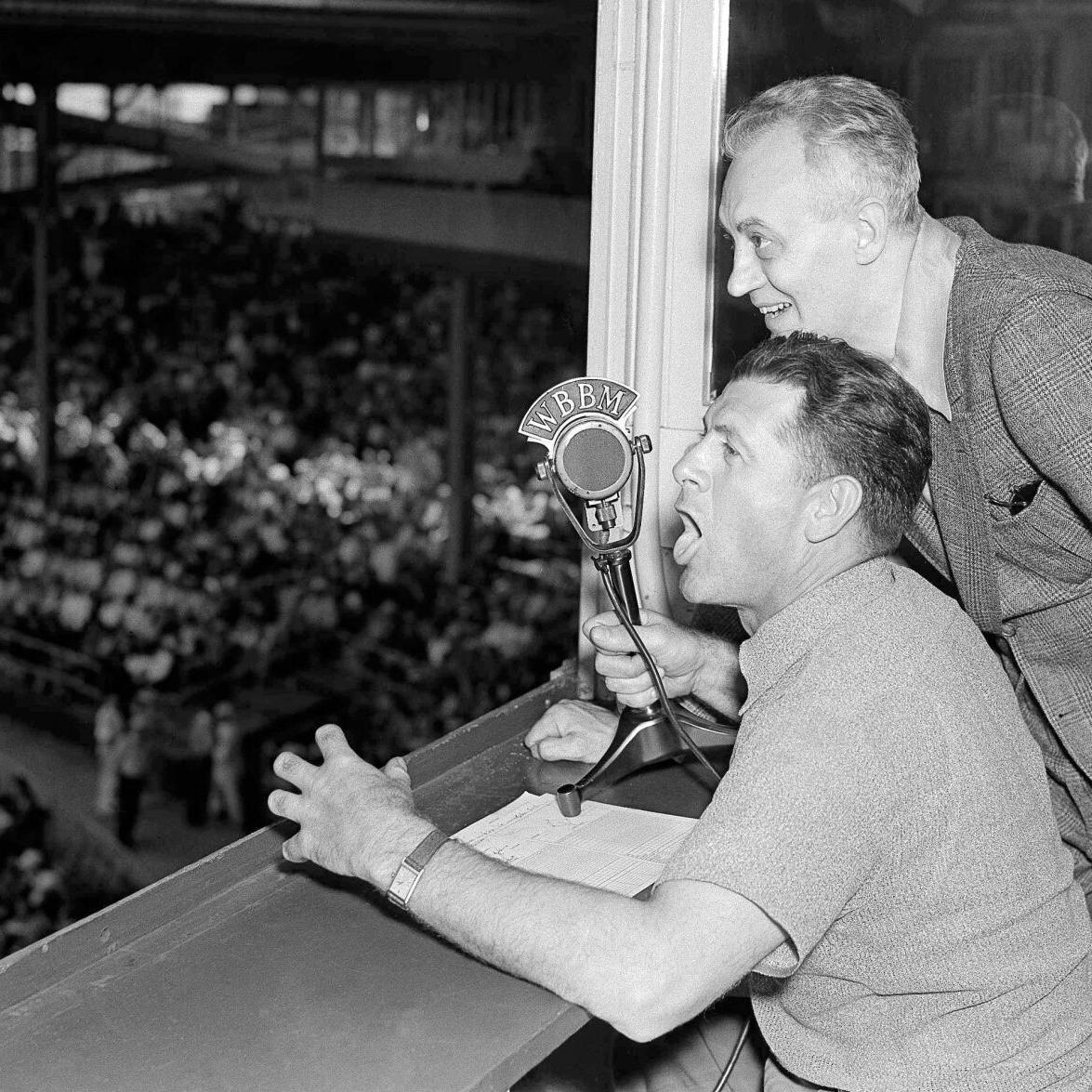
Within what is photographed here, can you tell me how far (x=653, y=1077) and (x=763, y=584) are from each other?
73 cm

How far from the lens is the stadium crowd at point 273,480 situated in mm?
8008

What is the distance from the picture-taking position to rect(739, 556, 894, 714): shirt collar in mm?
1139

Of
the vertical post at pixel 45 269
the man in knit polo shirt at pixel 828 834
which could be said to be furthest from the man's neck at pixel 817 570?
the vertical post at pixel 45 269

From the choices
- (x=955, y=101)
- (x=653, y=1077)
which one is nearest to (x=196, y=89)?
(x=955, y=101)

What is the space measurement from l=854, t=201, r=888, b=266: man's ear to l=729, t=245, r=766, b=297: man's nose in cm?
9

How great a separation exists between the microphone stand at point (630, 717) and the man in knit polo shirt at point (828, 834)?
19cm

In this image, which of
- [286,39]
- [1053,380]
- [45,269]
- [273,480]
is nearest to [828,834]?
[1053,380]

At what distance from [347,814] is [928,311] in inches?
27.6

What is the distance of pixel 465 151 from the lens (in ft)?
32.7

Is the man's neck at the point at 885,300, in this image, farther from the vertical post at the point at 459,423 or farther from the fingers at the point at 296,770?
the vertical post at the point at 459,423

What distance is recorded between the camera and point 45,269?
10258 mm

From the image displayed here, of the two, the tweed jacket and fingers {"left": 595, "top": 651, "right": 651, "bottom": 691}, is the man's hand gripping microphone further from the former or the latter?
the tweed jacket

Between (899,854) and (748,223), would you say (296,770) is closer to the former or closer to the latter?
(899,854)

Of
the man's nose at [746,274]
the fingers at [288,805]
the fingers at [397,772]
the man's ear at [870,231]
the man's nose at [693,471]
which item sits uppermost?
the man's ear at [870,231]
